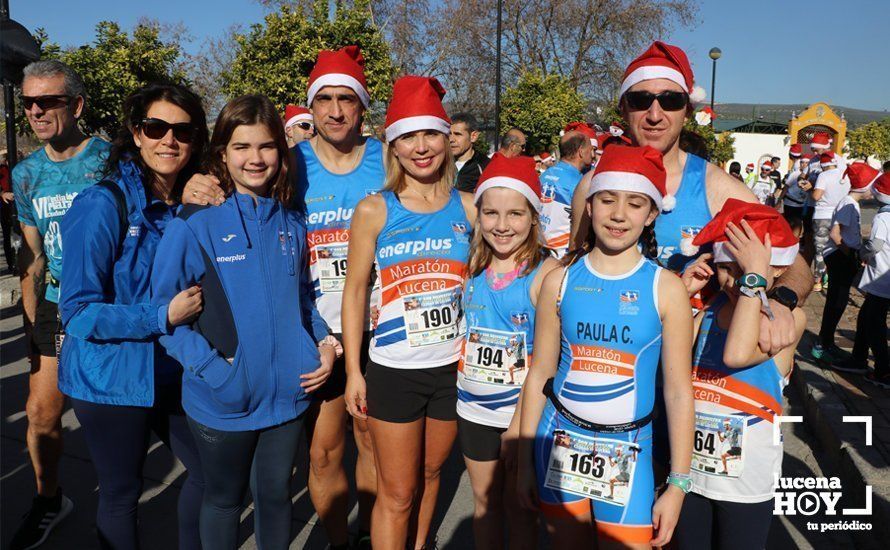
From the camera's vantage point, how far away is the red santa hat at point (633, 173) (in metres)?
2.27

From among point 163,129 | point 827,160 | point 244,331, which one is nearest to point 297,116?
point 163,129

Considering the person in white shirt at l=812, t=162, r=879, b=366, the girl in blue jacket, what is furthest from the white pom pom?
the person in white shirt at l=812, t=162, r=879, b=366

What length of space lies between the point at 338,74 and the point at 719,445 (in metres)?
2.50

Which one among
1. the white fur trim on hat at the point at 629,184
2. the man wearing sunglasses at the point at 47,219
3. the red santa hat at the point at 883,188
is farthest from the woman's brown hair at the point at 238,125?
the red santa hat at the point at 883,188

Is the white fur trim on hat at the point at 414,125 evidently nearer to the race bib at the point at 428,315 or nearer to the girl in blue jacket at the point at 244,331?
the girl in blue jacket at the point at 244,331

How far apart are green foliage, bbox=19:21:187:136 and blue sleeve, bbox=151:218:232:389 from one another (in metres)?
8.77

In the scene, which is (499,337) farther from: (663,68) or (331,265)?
(663,68)

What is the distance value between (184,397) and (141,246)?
2.03 ft

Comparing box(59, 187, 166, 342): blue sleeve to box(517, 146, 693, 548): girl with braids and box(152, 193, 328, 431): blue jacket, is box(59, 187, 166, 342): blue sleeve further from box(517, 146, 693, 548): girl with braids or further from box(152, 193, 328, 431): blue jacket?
box(517, 146, 693, 548): girl with braids

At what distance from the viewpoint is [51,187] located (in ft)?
10.7

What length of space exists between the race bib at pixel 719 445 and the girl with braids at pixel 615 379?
0.53ft

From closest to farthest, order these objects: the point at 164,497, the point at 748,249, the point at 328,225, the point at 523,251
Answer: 1. the point at 748,249
2. the point at 523,251
3. the point at 328,225
4. the point at 164,497

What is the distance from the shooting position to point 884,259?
5.85m

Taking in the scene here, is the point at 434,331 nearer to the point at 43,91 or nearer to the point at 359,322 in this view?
the point at 359,322
